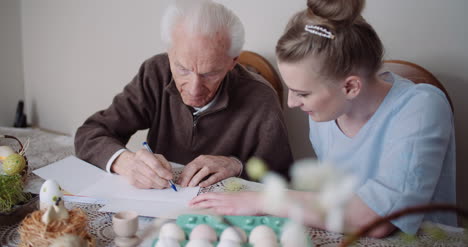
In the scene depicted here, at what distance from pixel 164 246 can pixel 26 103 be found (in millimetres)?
3418

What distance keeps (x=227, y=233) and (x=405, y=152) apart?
0.50 metres

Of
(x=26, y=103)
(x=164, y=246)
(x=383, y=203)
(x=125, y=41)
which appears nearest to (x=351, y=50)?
(x=383, y=203)

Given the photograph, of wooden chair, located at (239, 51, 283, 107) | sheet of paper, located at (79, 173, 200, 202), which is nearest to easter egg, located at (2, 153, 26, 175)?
sheet of paper, located at (79, 173, 200, 202)

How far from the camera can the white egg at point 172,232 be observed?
76 centimetres

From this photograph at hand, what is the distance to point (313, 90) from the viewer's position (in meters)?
1.04

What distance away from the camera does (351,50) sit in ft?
3.22

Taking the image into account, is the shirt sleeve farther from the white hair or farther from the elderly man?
the white hair

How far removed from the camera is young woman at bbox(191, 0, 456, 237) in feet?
2.93

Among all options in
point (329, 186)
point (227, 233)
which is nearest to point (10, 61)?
point (227, 233)

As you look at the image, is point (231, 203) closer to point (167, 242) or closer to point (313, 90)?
point (167, 242)

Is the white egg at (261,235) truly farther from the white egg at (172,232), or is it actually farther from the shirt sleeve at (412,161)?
the shirt sleeve at (412,161)

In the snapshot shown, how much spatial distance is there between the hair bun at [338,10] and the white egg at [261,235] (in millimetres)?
546

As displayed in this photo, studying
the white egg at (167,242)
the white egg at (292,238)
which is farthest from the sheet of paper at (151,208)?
the white egg at (292,238)

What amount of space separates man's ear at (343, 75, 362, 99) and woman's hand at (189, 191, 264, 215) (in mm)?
386
